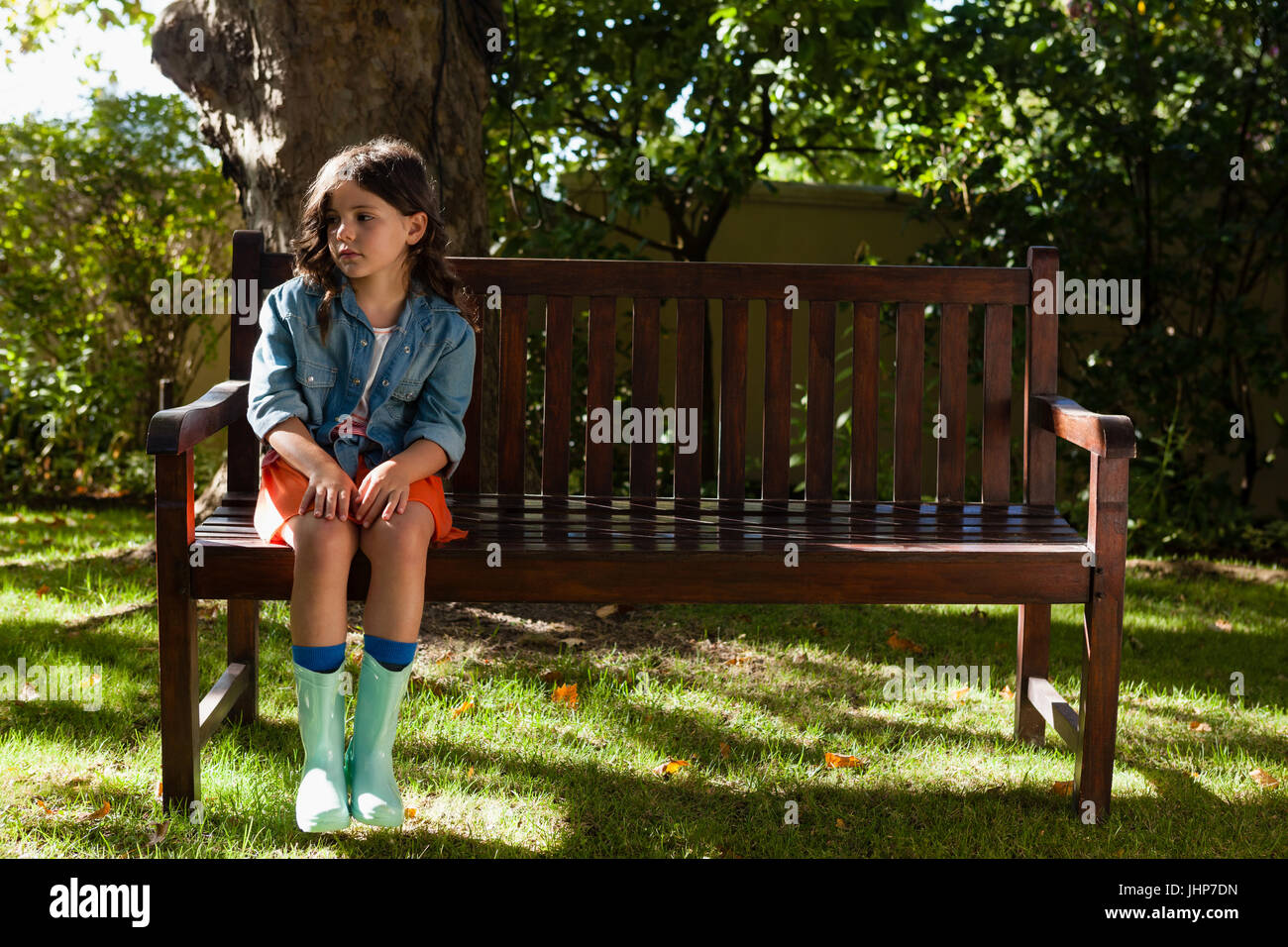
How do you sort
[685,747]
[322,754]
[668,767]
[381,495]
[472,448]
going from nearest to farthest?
[322,754] < [381,495] < [668,767] < [685,747] < [472,448]

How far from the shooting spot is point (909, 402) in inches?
119

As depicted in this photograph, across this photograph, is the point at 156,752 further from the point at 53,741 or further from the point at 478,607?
the point at 478,607

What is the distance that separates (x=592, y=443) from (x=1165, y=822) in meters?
1.58

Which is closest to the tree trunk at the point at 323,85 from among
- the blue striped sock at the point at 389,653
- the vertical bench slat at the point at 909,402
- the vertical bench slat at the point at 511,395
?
the vertical bench slat at the point at 511,395

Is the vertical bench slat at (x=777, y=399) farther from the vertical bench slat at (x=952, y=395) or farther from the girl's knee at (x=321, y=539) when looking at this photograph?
the girl's knee at (x=321, y=539)

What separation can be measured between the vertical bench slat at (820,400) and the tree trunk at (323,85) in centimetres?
122

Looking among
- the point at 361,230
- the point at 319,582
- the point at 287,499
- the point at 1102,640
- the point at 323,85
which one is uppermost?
the point at 323,85

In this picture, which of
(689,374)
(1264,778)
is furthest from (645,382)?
(1264,778)

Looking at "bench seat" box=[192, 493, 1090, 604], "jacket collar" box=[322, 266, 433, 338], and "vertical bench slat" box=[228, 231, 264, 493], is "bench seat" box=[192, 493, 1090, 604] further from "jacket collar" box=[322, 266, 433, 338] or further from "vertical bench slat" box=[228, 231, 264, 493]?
"jacket collar" box=[322, 266, 433, 338]

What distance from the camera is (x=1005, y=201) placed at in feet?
17.3

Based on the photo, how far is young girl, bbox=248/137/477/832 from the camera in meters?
2.11

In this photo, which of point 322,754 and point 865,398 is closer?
point 322,754

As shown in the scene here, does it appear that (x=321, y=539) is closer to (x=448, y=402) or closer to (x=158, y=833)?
(x=448, y=402)

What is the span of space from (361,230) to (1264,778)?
2.38 m
